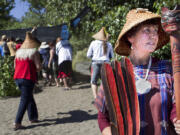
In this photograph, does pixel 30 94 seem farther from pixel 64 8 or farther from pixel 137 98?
pixel 64 8

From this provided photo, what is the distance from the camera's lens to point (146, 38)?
5.23 ft

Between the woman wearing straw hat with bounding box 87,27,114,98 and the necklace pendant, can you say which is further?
the woman wearing straw hat with bounding box 87,27,114,98

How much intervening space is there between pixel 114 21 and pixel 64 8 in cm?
541

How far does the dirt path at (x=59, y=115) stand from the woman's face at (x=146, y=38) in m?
3.26

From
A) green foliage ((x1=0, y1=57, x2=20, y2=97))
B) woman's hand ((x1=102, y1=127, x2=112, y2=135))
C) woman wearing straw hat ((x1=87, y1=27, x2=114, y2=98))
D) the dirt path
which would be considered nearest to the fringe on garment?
the dirt path

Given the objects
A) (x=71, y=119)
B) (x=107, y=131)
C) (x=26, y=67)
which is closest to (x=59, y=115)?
(x=71, y=119)

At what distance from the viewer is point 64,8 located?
465 inches

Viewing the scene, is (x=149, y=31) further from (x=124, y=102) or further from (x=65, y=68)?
(x=65, y=68)

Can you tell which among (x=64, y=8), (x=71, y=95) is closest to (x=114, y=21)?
(x=71, y=95)

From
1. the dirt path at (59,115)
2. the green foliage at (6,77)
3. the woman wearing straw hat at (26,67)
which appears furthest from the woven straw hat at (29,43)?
the green foliage at (6,77)

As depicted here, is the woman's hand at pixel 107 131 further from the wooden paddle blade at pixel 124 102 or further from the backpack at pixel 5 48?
the backpack at pixel 5 48

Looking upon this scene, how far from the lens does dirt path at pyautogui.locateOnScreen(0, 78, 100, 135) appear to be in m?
4.79

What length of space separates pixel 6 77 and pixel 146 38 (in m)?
7.43

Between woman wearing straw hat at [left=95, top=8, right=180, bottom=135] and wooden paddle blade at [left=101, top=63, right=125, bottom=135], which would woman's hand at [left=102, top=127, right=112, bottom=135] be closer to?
woman wearing straw hat at [left=95, top=8, right=180, bottom=135]
